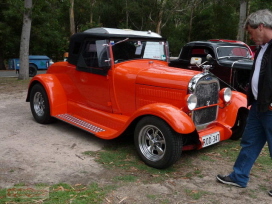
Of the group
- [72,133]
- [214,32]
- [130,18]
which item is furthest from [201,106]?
[130,18]

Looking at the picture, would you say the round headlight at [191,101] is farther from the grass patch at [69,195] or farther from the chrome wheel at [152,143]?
the grass patch at [69,195]

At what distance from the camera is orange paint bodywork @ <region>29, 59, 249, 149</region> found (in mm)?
4070

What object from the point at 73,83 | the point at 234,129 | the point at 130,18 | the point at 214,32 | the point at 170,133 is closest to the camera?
the point at 170,133

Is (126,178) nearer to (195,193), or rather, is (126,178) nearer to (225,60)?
(195,193)

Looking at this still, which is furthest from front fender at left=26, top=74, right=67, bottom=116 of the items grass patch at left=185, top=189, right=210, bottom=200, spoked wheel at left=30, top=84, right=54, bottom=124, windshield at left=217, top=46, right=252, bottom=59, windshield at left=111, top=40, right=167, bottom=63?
windshield at left=217, top=46, right=252, bottom=59

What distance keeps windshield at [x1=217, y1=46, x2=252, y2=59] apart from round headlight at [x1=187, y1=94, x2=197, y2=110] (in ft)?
15.6

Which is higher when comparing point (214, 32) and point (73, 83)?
point (214, 32)

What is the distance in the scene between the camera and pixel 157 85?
4.33m

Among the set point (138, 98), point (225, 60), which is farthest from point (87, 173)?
point (225, 60)

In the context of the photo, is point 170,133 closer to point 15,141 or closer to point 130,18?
point 15,141

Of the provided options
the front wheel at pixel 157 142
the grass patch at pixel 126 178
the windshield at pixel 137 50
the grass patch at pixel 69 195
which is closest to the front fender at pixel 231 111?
the front wheel at pixel 157 142

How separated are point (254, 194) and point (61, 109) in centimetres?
377

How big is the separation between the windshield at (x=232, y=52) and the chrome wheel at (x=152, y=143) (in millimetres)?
5082

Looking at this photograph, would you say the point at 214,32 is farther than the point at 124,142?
Yes
